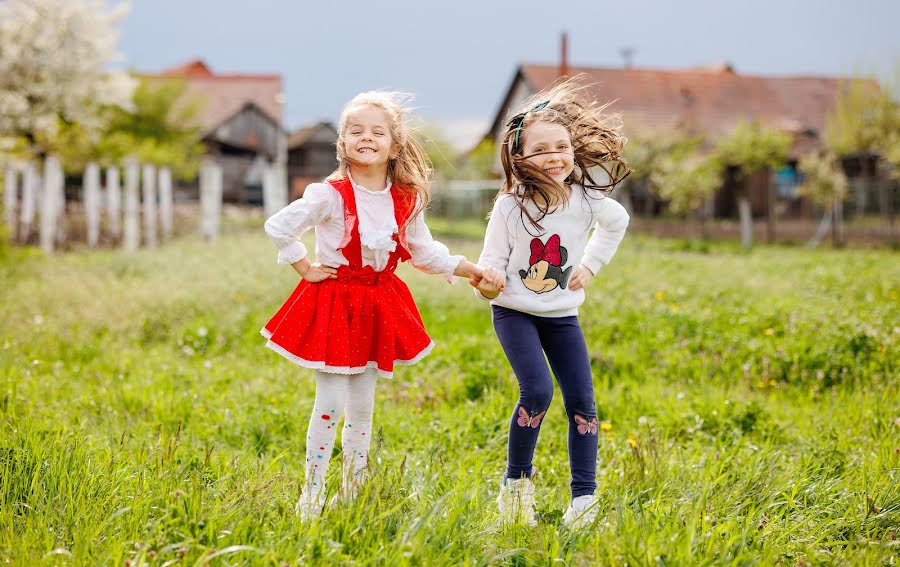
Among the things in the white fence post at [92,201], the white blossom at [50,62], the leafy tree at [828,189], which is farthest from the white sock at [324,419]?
the leafy tree at [828,189]

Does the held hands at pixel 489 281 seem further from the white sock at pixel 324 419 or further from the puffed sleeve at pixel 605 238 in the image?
the white sock at pixel 324 419

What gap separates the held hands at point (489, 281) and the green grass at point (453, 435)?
0.73 metres

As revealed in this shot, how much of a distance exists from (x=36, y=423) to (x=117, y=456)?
2.15ft

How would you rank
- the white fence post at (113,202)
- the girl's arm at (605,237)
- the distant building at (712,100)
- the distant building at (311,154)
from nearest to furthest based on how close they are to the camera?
the girl's arm at (605,237)
the white fence post at (113,202)
the distant building at (712,100)
the distant building at (311,154)

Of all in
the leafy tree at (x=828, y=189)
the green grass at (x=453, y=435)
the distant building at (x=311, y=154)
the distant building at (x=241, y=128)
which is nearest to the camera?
the green grass at (x=453, y=435)

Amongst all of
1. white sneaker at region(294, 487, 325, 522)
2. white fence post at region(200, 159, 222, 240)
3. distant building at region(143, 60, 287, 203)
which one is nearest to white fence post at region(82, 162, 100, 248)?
white fence post at region(200, 159, 222, 240)

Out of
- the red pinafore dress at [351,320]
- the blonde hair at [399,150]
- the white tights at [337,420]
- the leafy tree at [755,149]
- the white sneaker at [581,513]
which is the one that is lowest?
the white sneaker at [581,513]

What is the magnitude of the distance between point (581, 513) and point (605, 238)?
1292 millimetres

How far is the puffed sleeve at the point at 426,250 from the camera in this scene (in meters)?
3.26

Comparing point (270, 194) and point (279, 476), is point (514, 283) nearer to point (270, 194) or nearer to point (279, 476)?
point (279, 476)

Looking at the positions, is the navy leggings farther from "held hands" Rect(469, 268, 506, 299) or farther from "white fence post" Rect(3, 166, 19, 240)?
"white fence post" Rect(3, 166, 19, 240)

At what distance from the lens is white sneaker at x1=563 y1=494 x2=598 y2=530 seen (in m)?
2.77

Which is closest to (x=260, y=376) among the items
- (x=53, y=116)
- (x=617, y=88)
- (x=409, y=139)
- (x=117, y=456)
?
(x=117, y=456)

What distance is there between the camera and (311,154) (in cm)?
4231
